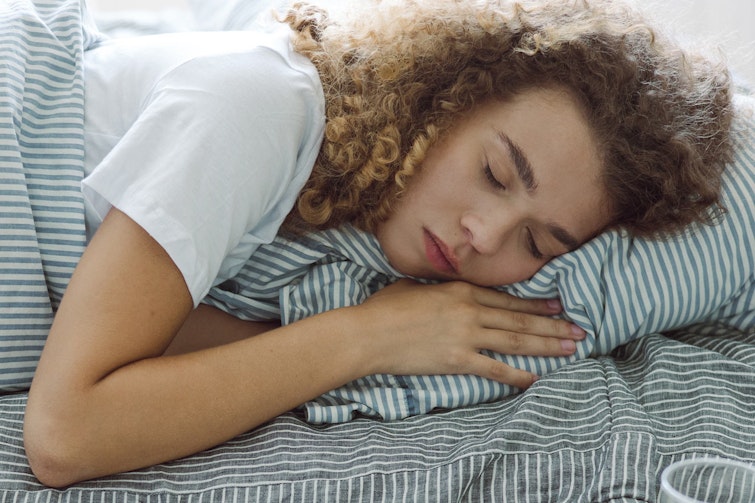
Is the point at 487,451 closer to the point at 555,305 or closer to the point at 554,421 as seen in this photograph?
the point at 554,421

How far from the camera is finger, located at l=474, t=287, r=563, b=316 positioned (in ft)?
3.88

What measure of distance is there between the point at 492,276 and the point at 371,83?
314mm

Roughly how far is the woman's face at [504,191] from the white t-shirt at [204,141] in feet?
0.56

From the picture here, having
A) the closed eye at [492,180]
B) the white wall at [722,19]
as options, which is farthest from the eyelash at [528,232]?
the white wall at [722,19]

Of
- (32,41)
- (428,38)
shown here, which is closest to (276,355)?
(428,38)

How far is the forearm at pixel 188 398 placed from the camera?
0.89 m

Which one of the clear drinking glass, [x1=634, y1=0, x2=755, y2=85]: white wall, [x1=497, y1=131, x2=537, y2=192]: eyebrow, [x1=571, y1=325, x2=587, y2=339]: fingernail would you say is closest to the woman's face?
[x1=497, y1=131, x2=537, y2=192]: eyebrow

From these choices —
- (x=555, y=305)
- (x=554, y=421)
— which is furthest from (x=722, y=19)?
(x=554, y=421)

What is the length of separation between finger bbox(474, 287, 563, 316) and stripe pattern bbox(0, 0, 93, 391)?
1.84 feet

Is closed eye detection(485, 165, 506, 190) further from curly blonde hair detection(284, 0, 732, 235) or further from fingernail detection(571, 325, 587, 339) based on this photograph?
fingernail detection(571, 325, 587, 339)

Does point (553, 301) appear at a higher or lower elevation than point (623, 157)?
lower

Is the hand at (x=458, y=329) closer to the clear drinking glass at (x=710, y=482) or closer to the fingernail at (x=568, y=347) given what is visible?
the fingernail at (x=568, y=347)

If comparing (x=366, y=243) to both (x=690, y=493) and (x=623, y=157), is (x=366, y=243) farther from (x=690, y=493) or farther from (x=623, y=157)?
(x=690, y=493)

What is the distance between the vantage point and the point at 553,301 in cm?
119
